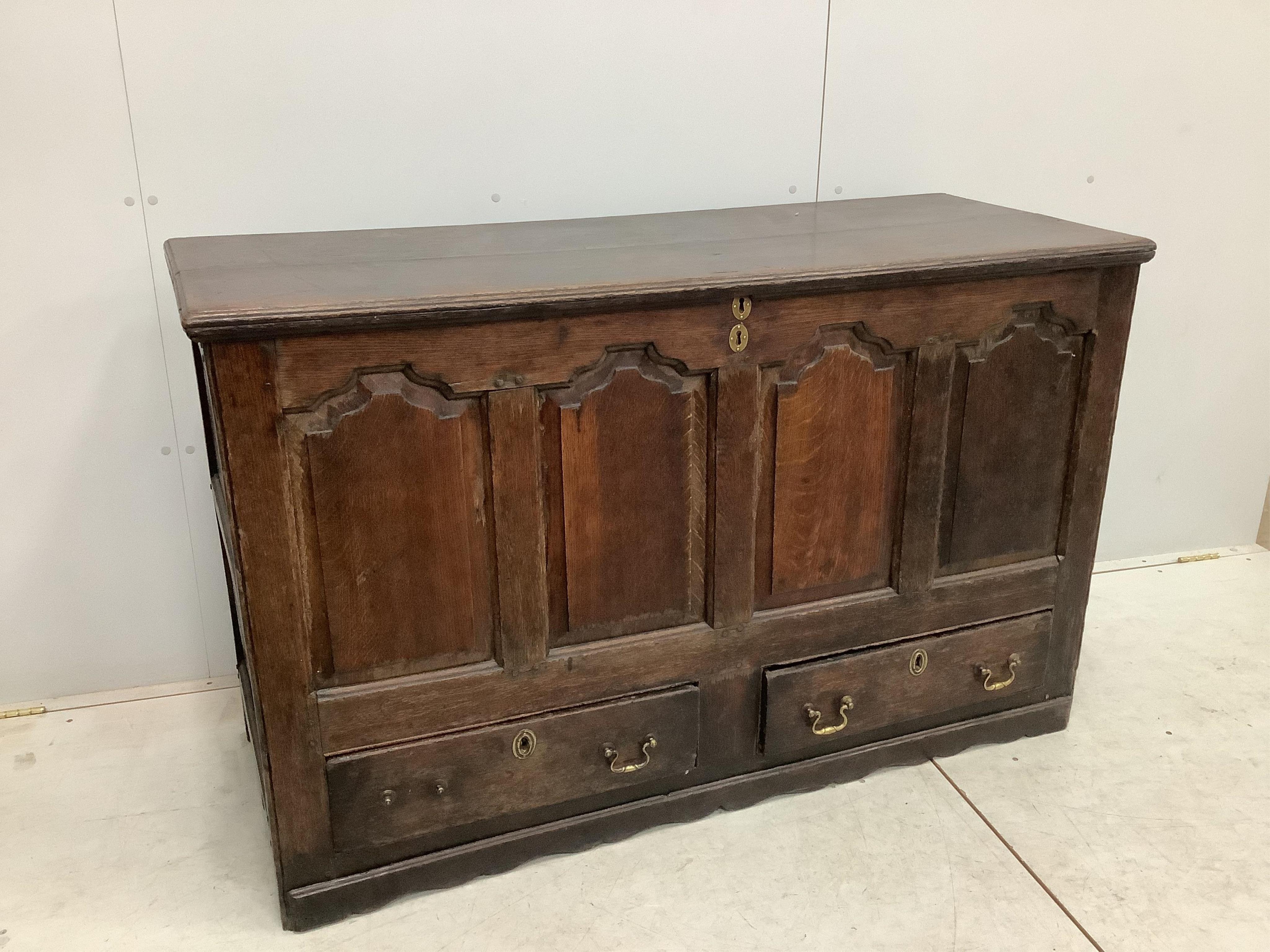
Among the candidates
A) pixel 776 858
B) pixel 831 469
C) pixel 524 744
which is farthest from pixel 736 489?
pixel 776 858

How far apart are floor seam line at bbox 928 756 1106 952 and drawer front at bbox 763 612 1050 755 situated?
126 millimetres

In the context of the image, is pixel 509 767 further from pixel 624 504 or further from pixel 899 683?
pixel 899 683

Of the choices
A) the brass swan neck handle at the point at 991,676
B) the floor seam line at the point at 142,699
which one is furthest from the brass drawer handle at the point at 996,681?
the floor seam line at the point at 142,699

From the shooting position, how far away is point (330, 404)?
157 cm

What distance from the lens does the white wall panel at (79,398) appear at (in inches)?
79.0

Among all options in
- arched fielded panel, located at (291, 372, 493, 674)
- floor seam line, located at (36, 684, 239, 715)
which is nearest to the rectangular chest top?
arched fielded panel, located at (291, 372, 493, 674)

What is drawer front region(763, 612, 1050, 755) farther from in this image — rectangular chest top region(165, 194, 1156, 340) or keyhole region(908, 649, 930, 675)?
rectangular chest top region(165, 194, 1156, 340)

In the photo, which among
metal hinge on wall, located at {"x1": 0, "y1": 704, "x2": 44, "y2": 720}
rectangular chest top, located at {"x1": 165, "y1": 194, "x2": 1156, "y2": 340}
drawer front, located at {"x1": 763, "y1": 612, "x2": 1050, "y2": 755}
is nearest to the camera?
rectangular chest top, located at {"x1": 165, "y1": 194, "x2": 1156, "y2": 340}

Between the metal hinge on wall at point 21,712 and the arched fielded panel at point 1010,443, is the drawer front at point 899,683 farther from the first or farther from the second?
the metal hinge on wall at point 21,712

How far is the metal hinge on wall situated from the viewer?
2.32 m

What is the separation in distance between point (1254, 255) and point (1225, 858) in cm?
159

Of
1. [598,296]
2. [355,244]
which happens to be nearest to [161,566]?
[355,244]

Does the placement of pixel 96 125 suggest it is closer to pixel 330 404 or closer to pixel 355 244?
pixel 355 244

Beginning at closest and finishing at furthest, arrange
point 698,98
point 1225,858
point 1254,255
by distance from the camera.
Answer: point 1225,858 < point 698,98 < point 1254,255
